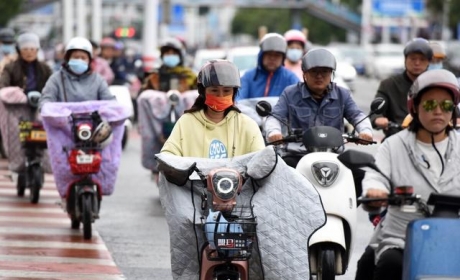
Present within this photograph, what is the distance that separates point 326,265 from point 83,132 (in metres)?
4.62

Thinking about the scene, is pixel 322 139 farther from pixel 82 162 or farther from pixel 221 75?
pixel 82 162

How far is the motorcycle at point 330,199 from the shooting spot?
27.9ft

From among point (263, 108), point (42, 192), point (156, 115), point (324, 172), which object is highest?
point (263, 108)

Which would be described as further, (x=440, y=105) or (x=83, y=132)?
(x=83, y=132)

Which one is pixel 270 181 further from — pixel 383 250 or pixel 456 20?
pixel 456 20

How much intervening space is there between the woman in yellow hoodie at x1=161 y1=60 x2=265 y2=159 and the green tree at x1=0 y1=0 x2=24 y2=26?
61.1m

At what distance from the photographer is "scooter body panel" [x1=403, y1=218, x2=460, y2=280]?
6496 millimetres

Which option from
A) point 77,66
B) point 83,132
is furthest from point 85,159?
point 77,66

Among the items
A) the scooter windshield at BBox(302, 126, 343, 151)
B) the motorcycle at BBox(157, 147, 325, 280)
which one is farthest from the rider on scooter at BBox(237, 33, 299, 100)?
the motorcycle at BBox(157, 147, 325, 280)

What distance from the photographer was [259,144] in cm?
837

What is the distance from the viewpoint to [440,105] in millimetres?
7449

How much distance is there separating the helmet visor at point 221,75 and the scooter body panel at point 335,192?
922mm

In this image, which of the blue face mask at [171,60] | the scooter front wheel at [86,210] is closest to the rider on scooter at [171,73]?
the blue face mask at [171,60]

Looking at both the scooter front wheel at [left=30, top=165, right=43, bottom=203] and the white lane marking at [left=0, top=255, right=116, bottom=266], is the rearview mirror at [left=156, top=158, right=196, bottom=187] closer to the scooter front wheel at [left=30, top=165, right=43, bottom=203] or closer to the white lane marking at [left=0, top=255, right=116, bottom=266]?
the white lane marking at [left=0, top=255, right=116, bottom=266]
